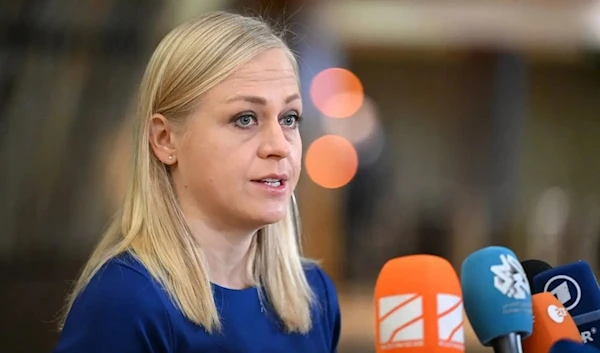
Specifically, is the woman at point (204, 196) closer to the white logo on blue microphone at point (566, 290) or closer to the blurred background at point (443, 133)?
the white logo on blue microphone at point (566, 290)

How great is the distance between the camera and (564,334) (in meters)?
0.89

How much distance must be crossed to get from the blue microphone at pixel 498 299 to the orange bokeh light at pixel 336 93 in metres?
2.14

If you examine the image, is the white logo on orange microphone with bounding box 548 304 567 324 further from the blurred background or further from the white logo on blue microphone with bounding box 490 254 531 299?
the blurred background

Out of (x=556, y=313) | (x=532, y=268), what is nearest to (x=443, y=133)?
(x=532, y=268)

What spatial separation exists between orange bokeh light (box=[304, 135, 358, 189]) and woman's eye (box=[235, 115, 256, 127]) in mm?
2026

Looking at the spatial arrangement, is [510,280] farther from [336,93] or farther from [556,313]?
[336,93]

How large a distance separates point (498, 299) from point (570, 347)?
9cm

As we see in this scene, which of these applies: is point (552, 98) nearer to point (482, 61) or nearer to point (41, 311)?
point (482, 61)

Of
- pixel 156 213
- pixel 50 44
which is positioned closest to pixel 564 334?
pixel 156 213

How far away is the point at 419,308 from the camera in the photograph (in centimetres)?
89

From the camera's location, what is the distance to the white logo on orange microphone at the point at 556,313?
0.91 metres

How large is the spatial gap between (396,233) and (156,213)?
2.21 meters

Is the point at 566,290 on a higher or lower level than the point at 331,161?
lower

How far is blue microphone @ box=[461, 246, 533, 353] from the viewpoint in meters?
0.88
